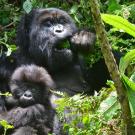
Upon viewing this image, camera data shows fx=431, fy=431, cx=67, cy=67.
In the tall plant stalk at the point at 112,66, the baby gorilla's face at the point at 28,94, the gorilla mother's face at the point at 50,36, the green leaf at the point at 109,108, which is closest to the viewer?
the tall plant stalk at the point at 112,66

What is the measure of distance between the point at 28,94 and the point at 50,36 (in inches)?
22.3

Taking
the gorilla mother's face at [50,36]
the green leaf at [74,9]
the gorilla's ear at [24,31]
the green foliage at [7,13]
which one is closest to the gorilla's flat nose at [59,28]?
the gorilla mother's face at [50,36]

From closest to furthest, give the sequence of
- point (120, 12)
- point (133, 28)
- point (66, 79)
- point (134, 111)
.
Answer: point (134, 111)
point (133, 28)
point (120, 12)
point (66, 79)

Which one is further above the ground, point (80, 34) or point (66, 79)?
point (80, 34)

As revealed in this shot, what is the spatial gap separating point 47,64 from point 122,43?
660mm

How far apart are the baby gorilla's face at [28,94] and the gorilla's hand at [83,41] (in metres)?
0.48

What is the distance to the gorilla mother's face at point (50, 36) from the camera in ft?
11.5

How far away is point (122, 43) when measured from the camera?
3.65 metres

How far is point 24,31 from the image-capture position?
12.6 feet

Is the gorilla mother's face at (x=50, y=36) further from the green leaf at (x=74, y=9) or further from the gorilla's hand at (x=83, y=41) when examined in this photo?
the green leaf at (x=74, y=9)

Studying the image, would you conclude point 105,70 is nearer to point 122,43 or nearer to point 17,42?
point 122,43

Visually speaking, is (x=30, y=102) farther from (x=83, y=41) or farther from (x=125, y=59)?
(x=125, y=59)

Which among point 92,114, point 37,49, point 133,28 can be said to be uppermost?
point 133,28

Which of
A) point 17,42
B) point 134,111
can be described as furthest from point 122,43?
point 134,111
